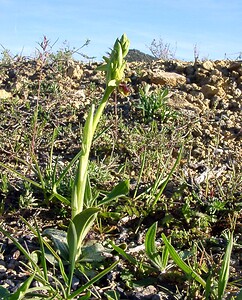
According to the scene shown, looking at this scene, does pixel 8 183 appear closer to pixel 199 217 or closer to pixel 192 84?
pixel 199 217

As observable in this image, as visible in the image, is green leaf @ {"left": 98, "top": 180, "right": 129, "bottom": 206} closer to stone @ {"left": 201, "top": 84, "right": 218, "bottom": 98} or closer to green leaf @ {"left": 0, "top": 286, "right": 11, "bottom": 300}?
green leaf @ {"left": 0, "top": 286, "right": 11, "bottom": 300}

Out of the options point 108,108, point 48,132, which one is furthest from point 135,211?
point 108,108

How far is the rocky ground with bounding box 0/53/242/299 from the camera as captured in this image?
2.69 meters

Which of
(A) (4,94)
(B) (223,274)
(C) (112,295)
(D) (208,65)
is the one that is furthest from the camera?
(D) (208,65)

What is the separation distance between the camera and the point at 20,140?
3451mm

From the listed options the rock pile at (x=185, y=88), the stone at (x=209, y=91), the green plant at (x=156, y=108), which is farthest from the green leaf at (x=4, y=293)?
the stone at (x=209, y=91)

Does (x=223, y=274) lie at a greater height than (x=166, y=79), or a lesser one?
lesser

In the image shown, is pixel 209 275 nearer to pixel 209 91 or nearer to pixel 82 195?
pixel 82 195

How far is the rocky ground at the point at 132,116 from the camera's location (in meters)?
2.69

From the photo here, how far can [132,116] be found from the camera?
12.6 feet

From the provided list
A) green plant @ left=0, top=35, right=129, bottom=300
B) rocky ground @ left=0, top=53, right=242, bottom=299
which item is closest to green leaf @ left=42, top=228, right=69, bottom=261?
green plant @ left=0, top=35, right=129, bottom=300

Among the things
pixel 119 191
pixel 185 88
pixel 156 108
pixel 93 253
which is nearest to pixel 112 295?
pixel 93 253

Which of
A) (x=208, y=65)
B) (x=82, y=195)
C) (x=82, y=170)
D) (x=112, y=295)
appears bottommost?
(x=112, y=295)

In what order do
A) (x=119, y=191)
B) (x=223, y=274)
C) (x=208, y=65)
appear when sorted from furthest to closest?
(x=208, y=65) < (x=119, y=191) < (x=223, y=274)
